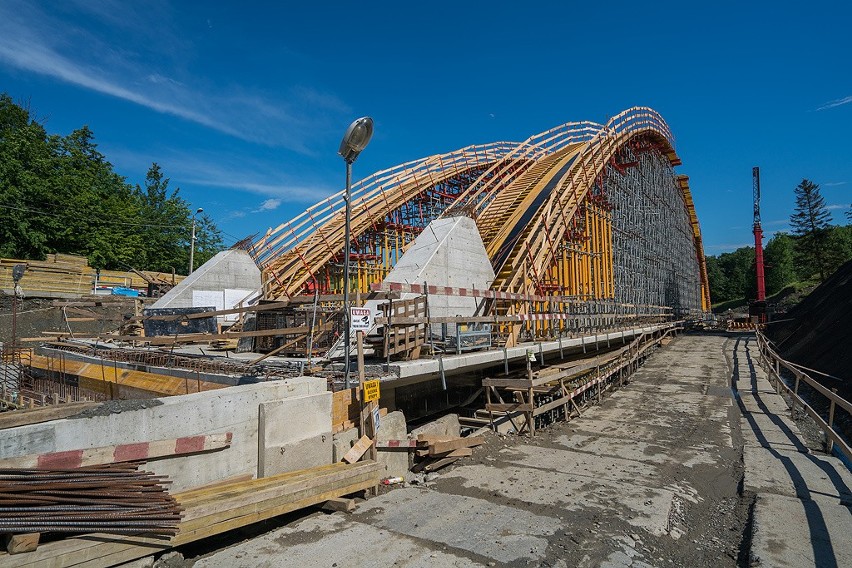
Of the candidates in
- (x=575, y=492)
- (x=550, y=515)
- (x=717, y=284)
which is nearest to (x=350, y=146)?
(x=550, y=515)

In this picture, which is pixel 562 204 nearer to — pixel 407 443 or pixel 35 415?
pixel 407 443

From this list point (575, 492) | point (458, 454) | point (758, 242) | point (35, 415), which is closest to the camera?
point (35, 415)

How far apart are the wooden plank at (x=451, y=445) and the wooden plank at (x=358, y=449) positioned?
56.0 inches

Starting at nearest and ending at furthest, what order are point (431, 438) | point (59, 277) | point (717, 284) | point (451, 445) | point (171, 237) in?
point (431, 438), point (451, 445), point (59, 277), point (171, 237), point (717, 284)

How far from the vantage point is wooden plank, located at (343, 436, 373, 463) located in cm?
675

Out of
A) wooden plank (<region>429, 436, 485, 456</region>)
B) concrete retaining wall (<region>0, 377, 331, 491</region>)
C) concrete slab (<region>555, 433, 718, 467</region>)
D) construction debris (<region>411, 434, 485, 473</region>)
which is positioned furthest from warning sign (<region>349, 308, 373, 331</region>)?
concrete slab (<region>555, 433, 718, 467</region>)

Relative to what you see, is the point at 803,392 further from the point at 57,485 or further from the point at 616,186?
the point at 57,485

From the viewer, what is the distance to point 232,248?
65.8ft

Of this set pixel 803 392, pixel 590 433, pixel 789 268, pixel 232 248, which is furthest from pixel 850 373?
pixel 789 268

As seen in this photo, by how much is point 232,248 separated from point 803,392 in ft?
73.4

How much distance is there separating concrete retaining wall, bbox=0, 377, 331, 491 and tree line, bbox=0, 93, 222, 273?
3554 cm

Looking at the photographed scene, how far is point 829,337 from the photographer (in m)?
19.6

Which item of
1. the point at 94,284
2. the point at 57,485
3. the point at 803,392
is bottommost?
the point at 803,392

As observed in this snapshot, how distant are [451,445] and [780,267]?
371 feet
